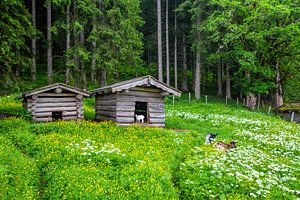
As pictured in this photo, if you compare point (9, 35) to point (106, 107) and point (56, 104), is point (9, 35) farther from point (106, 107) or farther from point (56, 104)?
point (106, 107)

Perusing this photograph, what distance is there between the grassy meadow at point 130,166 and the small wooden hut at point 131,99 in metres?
2.04

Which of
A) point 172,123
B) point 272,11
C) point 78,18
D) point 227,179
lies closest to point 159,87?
point 172,123

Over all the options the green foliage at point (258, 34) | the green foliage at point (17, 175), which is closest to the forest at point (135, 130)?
the green foliage at point (17, 175)

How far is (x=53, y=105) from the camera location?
16812 mm

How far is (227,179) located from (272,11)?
80.8ft

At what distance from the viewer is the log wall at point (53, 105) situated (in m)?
16.2

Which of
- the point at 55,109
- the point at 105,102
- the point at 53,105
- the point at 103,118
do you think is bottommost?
the point at 103,118

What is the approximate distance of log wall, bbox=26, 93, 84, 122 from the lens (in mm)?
16188

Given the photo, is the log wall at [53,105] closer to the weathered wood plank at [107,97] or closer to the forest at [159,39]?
the weathered wood plank at [107,97]

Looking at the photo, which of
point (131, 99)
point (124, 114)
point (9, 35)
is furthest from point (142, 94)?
point (9, 35)

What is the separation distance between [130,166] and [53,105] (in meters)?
9.68

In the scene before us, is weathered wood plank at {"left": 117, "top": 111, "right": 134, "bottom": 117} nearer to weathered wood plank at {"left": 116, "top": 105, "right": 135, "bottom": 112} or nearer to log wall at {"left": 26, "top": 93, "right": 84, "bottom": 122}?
weathered wood plank at {"left": 116, "top": 105, "right": 135, "bottom": 112}

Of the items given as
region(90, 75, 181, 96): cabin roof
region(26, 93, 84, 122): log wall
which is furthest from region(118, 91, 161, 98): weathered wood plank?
region(26, 93, 84, 122): log wall

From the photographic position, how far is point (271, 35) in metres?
29.6
